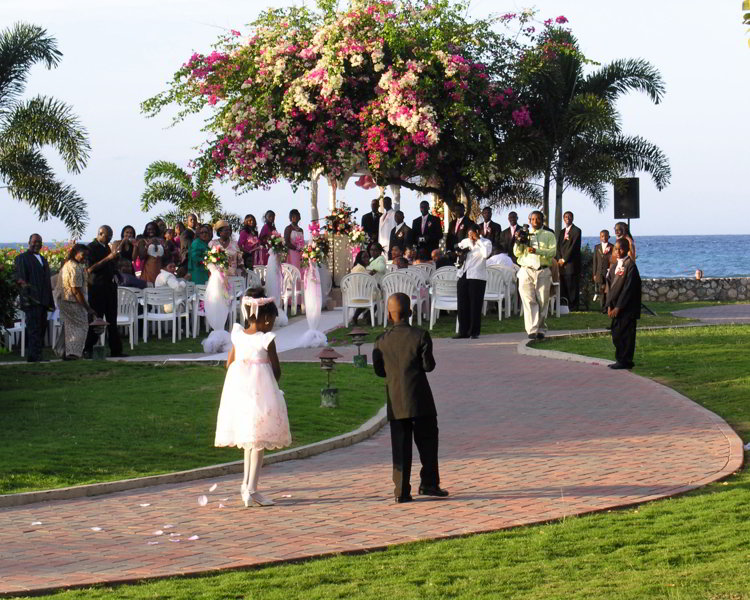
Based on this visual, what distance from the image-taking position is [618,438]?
12594 millimetres

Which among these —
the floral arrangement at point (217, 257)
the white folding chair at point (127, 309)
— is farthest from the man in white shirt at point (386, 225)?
the white folding chair at point (127, 309)

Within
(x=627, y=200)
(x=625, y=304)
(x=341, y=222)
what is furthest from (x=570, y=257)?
(x=625, y=304)

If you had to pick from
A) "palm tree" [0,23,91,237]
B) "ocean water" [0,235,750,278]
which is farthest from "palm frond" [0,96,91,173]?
"ocean water" [0,235,750,278]

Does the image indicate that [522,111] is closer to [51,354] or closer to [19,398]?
[51,354]

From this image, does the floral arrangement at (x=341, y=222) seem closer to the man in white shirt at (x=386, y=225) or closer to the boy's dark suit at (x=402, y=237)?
the boy's dark suit at (x=402, y=237)

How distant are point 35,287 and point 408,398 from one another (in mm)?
10896

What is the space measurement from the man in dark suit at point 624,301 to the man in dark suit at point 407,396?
796 cm

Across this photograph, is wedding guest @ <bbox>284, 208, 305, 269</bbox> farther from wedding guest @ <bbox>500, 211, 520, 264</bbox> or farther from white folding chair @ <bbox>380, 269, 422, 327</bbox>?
wedding guest @ <bbox>500, 211, 520, 264</bbox>

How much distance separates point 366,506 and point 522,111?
20.8 m

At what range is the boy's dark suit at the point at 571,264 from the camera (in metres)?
27.0

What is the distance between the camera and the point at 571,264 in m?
27.2

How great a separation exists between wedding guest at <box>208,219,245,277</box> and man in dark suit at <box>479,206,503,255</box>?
5.95 m

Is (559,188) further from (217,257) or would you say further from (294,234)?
(217,257)

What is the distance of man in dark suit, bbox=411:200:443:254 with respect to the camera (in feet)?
90.6
